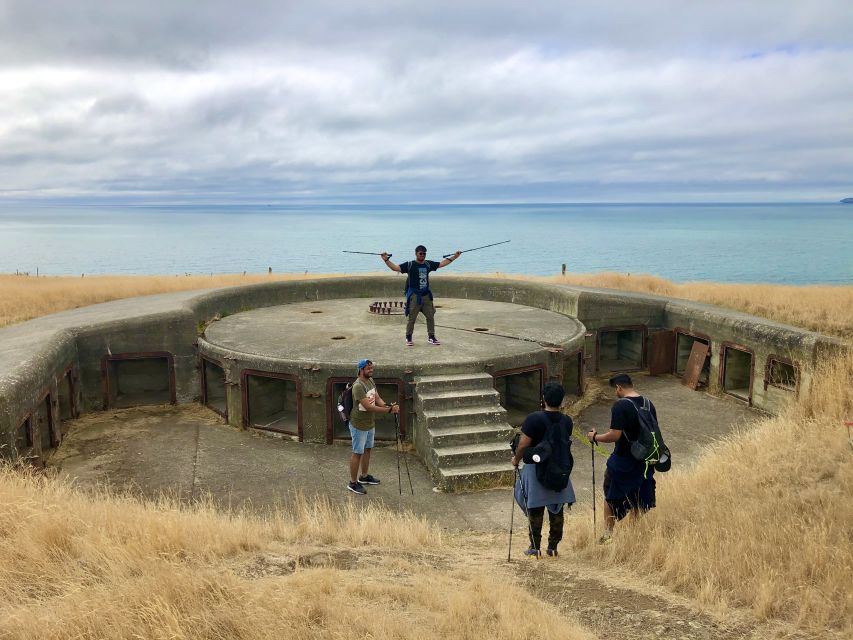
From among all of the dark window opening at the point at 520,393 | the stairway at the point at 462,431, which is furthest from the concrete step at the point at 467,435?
the dark window opening at the point at 520,393

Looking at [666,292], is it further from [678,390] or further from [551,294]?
[678,390]

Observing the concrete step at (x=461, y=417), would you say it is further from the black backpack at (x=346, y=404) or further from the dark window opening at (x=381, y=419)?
the black backpack at (x=346, y=404)

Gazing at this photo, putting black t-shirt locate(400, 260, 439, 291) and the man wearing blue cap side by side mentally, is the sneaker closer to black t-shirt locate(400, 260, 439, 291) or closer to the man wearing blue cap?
the man wearing blue cap

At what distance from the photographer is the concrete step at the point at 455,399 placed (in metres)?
11.6

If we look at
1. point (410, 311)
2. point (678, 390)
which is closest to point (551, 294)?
point (678, 390)

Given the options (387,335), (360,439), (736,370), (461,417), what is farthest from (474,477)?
(736,370)

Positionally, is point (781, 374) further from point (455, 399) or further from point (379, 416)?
point (379, 416)

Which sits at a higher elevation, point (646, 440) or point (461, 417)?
point (646, 440)

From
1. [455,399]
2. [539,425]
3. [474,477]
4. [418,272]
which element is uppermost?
[418,272]

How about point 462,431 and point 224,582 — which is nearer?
point 224,582

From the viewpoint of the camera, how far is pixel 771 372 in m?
14.3

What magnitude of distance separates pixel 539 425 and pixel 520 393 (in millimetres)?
8100

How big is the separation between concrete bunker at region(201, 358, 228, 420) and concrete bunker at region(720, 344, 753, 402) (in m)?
11.6

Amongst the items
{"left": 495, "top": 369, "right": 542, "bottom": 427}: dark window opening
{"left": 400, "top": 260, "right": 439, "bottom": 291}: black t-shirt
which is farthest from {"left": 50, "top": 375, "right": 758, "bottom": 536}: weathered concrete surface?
{"left": 400, "top": 260, "right": 439, "bottom": 291}: black t-shirt
